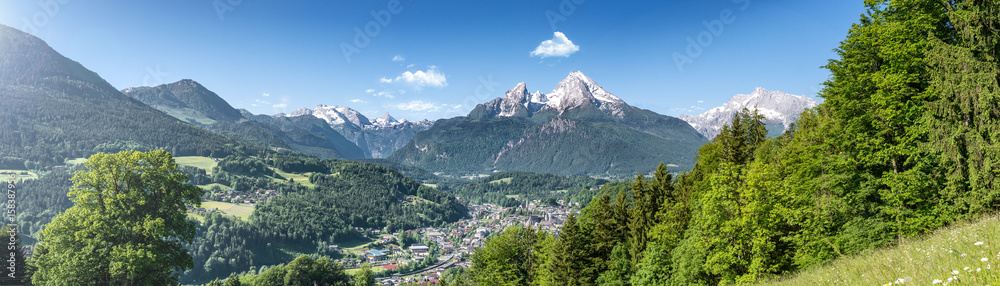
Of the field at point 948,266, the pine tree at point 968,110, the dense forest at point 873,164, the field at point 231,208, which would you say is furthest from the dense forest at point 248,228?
the pine tree at point 968,110

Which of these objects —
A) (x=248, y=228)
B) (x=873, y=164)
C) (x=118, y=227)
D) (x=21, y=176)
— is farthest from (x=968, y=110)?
(x=21, y=176)

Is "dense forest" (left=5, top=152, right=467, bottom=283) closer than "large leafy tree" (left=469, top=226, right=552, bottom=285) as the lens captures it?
No

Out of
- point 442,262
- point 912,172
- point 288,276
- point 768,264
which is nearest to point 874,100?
point 912,172

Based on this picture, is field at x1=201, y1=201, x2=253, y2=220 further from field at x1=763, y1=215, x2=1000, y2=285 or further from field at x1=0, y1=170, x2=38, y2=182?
field at x1=763, y1=215, x2=1000, y2=285

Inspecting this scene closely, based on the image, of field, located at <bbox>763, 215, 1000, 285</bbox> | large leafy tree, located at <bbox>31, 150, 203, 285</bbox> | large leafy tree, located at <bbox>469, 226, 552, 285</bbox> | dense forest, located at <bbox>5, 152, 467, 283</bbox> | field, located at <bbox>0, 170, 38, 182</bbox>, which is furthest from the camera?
field, located at <bbox>0, 170, 38, 182</bbox>

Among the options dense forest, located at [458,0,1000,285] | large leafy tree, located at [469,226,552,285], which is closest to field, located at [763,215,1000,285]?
dense forest, located at [458,0,1000,285]
